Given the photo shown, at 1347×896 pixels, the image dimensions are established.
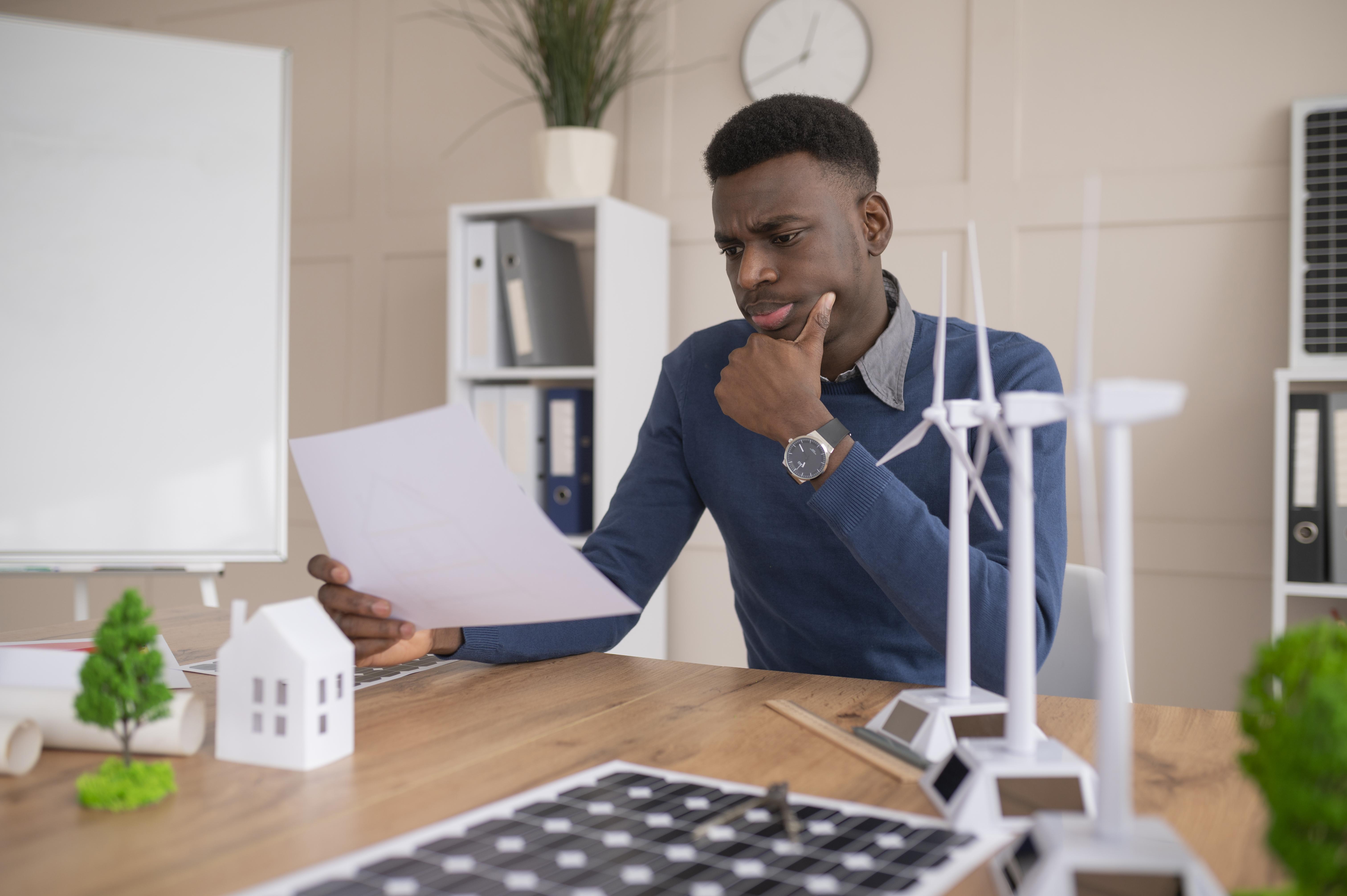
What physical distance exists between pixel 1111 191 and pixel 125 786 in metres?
2.40

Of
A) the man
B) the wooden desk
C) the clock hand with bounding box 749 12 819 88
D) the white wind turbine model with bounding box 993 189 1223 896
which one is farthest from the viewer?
the clock hand with bounding box 749 12 819 88

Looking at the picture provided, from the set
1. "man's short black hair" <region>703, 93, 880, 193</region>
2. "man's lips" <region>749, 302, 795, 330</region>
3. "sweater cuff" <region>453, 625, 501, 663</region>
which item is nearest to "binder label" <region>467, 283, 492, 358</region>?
"man's short black hair" <region>703, 93, 880, 193</region>

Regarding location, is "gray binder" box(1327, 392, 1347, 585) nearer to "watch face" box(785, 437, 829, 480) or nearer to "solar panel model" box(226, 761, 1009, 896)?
"watch face" box(785, 437, 829, 480)

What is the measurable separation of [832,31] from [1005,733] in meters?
2.32

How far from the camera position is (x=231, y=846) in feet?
2.03

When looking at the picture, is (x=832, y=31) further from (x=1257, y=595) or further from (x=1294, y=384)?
(x=1257, y=595)

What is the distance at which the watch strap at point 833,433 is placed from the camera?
1112 millimetres

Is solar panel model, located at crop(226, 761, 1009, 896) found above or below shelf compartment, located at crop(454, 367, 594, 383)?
below

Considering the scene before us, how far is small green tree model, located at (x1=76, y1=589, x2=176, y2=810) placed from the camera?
0.68m

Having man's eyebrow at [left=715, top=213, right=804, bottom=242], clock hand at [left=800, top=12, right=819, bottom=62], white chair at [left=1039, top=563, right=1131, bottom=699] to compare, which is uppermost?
clock hand at [left=800, top=12, right=819, bottom=62]

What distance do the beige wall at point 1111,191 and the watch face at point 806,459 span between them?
1.50m

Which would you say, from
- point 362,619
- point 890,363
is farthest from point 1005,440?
point 890,363

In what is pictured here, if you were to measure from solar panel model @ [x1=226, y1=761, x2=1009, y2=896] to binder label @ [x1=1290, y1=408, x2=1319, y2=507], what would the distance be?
1.78 meters

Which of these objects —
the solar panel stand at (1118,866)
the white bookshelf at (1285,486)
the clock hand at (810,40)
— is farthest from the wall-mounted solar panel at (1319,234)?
the solar panel stand at (1118,866)
